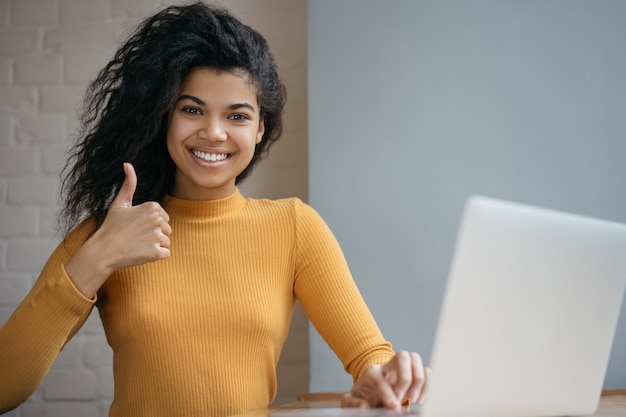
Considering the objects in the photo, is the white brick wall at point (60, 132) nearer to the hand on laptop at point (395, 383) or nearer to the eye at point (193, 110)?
the eye at point (193, 110)

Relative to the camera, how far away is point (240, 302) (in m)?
1.50

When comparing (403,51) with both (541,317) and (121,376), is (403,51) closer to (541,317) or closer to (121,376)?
(121,376)

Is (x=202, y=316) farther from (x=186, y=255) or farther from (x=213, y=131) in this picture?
(x=213, y=131)

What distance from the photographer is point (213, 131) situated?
1.48 meters

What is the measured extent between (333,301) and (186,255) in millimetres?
334

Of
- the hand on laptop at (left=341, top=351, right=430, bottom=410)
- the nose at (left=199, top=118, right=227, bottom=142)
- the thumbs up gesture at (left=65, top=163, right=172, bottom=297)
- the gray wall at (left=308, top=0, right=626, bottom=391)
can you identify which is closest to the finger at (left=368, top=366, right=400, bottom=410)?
the hand on laptop at (left=341, top=351, right=430, bottom=410)

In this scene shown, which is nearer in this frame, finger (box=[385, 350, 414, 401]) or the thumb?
finger (box=[385, 350, 414, 401])

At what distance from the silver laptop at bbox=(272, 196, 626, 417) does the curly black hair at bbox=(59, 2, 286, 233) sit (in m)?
0.83

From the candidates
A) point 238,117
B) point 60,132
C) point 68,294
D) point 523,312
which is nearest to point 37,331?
point 68,294

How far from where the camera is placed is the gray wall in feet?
6.41

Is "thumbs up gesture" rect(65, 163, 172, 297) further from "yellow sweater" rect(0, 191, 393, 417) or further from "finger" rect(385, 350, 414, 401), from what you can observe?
"finger" rect(385, 350, 414, 401)

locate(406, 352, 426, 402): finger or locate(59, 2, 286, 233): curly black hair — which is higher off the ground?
locate(59, 2, 286, 233): curly black hair

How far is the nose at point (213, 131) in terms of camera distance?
148cm

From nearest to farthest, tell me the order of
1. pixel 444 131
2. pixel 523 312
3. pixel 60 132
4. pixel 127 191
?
pixel 523 312 → pixel 127 191 → pixel 444 131 → pixel 60 132
